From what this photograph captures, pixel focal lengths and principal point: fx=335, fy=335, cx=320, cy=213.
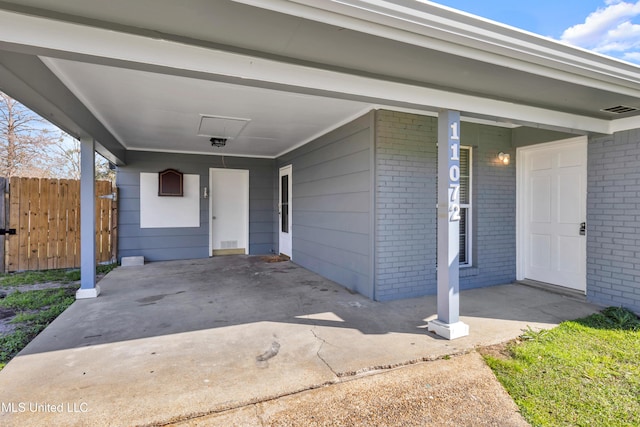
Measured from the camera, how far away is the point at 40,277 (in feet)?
18.3

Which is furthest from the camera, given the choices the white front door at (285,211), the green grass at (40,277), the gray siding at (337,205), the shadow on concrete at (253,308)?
the white front door at (285,211)

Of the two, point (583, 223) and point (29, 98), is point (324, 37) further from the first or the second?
point (583, 223)

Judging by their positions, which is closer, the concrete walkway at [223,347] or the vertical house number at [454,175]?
the concrete walkway at [223,347]

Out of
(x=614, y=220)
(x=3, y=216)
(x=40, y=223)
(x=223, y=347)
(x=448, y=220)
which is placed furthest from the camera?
(x=40, y=223)

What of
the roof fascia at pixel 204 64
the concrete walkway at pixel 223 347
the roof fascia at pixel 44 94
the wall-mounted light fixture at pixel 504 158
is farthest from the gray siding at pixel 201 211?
the wall-mounted light fixture at pixel 504 158

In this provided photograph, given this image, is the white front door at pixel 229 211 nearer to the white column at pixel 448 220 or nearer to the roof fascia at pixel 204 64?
the roof fascia at pixel 204 64

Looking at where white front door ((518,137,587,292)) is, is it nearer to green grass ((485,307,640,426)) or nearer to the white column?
green grass ((485,307,640,426))

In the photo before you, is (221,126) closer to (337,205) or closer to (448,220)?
(337,205)

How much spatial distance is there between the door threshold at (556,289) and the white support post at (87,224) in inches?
242

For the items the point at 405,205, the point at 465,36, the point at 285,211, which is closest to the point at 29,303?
the point at 285,211

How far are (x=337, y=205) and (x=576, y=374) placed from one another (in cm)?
350

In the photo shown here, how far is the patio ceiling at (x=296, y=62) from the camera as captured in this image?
1.91 meters

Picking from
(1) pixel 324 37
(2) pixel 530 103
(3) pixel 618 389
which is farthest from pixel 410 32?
(3) pixel 618 389

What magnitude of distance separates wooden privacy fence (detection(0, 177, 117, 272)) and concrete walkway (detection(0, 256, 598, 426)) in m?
2.51
